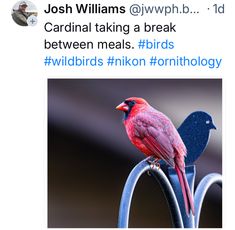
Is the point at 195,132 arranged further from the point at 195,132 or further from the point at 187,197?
the point at 187,197

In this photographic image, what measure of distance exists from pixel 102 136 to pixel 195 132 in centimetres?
62

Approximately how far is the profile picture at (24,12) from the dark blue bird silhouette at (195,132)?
47.3 inches

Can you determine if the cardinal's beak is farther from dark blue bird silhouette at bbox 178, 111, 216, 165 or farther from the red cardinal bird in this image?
dark blue bird silhouette at bbox 178, 111, 216, 165

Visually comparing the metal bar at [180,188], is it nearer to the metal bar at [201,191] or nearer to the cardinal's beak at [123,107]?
the metal bar at [201,191]

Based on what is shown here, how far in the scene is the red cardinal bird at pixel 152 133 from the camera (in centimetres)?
362

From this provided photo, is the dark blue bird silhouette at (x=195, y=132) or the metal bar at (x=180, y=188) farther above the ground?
the dark blue bird silhouette at (x=195, y=132)

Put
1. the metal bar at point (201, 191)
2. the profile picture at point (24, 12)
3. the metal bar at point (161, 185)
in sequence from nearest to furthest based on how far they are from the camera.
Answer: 1. the metal bar at point (161, 185)
2. the metal bar at point (201, 191)
3. the profile picture at point (24, 12)

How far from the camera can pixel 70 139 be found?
3.66 metres

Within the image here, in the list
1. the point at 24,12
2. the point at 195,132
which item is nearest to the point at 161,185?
the point at 195,132

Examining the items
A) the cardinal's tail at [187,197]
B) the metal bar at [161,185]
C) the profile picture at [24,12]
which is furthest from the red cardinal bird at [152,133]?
the profile picture at [24,12]

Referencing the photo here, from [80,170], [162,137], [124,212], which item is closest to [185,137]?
[162,137]

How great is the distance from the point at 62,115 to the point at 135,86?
51cm

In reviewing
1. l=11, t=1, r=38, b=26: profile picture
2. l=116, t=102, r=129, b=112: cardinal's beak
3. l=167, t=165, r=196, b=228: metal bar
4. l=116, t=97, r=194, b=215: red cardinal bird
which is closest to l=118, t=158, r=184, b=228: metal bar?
l=167, t=165, r=196, b=228: metal bar

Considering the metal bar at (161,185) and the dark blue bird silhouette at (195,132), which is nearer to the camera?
the metal bar at (161,185)
